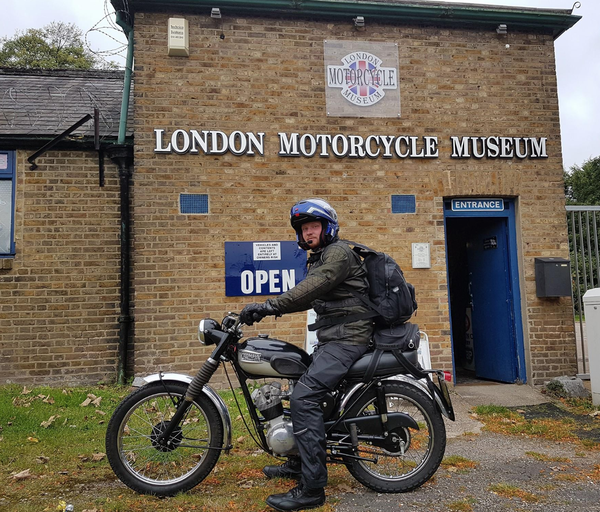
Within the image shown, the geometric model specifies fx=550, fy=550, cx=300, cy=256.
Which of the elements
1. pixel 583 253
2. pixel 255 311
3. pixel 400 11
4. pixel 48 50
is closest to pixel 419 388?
pixel 255 311

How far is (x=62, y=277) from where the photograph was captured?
751 cm

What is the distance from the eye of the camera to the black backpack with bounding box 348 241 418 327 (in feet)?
12.6

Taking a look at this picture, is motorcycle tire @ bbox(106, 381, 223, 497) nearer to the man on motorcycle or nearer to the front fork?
the front fork

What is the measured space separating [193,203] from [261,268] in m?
1.26

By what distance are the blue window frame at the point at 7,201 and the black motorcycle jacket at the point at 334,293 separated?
5.35 m

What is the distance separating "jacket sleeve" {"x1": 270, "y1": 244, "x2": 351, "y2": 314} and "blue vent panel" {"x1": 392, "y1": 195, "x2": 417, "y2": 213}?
4.06 meters

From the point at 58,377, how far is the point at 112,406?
4.74 feet

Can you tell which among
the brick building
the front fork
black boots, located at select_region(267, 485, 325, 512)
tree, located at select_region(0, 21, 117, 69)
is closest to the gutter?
the brick building

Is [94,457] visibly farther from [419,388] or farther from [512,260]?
[512,260]

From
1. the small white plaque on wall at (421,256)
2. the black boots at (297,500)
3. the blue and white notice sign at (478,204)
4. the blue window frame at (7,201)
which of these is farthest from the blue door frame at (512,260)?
the blue window frame at (7,201)

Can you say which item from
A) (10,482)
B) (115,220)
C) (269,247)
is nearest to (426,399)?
(10,482)

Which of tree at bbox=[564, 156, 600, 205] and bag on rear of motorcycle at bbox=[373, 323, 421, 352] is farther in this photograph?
tree at bbox=[564, 156, 600, 205]

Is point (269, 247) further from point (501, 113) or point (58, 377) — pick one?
point (501, 113)

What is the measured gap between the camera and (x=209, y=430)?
153 inches
